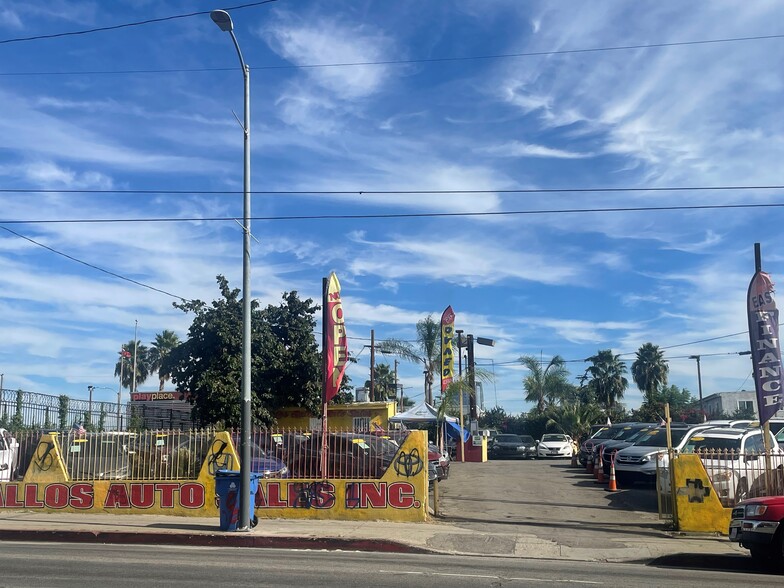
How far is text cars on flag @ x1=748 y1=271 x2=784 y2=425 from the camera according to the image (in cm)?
1494

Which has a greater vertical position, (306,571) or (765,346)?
(765,346)

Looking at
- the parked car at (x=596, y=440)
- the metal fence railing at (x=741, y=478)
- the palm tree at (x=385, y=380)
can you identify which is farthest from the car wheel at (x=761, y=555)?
the palm tree at (x=385, y=380)

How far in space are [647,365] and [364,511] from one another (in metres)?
54.2

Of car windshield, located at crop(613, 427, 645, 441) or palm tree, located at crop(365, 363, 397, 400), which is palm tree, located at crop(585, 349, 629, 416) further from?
car windshield, located at crop(613, 427, 645, 441)

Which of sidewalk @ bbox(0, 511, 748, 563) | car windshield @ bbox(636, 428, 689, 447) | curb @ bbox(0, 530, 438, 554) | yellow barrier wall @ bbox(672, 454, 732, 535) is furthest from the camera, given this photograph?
car windshield @ bbox(636, 428, 689, 447)

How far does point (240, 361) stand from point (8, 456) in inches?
413

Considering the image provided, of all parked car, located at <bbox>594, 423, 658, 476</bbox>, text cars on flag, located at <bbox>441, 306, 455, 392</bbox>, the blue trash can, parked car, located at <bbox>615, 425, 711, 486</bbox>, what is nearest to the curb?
the blue trash can

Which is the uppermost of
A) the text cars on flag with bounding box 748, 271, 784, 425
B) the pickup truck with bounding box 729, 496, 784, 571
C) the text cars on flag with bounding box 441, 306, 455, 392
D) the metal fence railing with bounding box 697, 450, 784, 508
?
the text cars on flag with bounding box 441, 306, 455, 392

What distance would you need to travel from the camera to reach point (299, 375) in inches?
1194

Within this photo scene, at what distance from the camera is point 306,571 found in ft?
34.2

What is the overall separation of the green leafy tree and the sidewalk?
38.8 feet

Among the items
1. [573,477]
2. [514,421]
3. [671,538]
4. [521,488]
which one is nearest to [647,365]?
[514,421]

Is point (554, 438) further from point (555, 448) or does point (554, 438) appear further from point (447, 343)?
point (447, 343)

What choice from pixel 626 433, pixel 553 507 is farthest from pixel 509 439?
pixel 553 507
